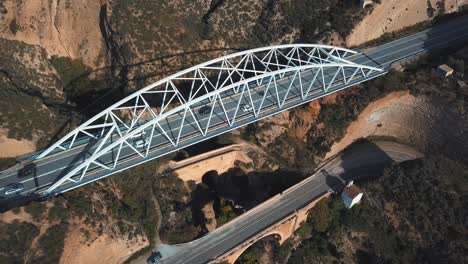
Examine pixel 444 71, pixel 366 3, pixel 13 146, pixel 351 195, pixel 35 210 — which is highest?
pixel 366 3

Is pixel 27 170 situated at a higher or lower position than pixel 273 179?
higher

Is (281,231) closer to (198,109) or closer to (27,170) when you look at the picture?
(198,109)

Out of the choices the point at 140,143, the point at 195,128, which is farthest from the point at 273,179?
the point at 140,143

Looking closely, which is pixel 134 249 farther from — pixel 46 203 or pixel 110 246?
pixel 46 203

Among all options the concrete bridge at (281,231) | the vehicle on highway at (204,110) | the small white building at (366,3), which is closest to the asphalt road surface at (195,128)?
the vehicle on highway at (204,110)

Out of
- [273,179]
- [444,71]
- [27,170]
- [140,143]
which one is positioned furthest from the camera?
[273,179]

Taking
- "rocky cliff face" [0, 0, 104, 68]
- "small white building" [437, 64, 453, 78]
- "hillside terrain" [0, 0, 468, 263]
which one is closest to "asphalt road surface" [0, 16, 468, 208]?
"hillside terrain" [0, 0, 468, 263]
